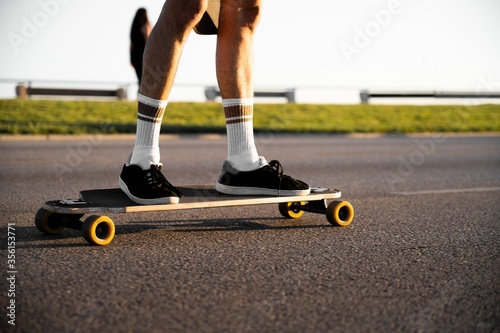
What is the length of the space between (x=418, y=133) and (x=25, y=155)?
40.4 feet

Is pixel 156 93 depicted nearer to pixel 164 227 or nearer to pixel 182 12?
pixel 182 12

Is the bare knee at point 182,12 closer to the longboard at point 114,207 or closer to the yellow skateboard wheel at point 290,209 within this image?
the longboard at point 114,207

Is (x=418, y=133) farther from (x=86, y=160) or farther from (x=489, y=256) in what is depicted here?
(x=489, y=256)

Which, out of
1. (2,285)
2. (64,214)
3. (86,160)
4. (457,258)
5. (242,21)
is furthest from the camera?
(86,160)

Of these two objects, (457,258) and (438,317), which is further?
(457,258)

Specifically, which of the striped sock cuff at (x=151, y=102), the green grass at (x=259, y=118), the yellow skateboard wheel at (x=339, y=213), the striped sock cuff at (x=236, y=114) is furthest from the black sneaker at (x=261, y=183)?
the green grass at (x=259, y=118)

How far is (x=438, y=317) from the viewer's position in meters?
2.33

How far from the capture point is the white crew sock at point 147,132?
365 cm

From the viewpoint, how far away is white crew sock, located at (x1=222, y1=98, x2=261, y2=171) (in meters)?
3.98

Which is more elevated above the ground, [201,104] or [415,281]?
[201,104]

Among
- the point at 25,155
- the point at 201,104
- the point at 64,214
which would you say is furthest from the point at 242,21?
the point at 201,104

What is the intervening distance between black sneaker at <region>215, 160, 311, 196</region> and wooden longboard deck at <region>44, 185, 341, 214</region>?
1.8 inches

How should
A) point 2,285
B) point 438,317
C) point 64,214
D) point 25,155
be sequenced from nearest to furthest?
1. point 438,317
2. point 2,285
3. point 64,214
4. point 25,155

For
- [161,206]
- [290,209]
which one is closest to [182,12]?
[161,206]
